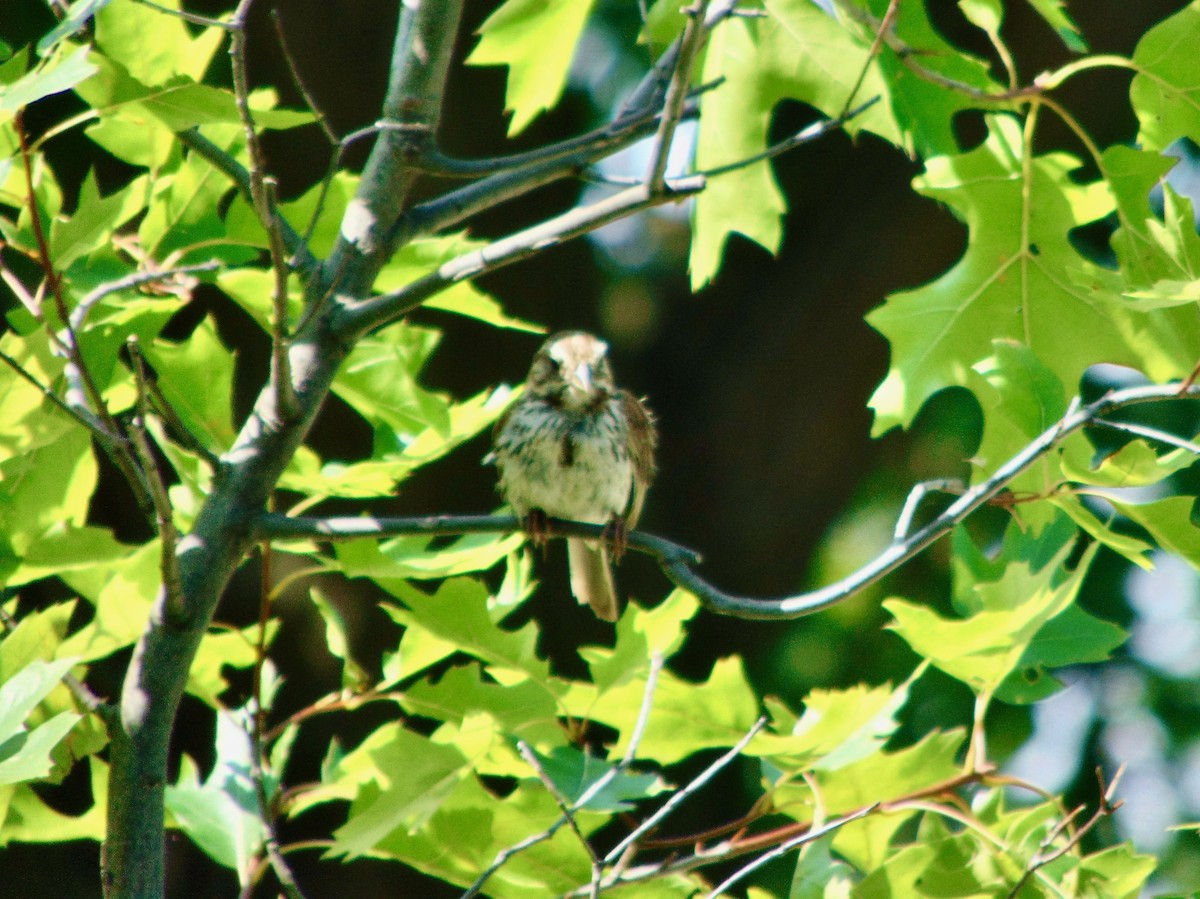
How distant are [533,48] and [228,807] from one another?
1388mm

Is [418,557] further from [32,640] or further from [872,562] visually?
[872,562]

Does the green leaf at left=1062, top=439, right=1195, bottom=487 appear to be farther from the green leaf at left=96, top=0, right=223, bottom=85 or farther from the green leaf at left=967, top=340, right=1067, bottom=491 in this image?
the green leaf at left=96, top=0, right=223, bottom=85

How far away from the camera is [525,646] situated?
7.38 ft

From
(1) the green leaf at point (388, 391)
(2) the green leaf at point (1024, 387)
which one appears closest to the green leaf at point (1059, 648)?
(2) the green leaf at point (1024, 387)

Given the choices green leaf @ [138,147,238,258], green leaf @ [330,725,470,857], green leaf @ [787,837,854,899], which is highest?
green leaf @ [138,147,238,258]

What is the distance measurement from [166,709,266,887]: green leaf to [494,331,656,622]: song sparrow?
1393mm

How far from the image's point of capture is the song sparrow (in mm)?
3668

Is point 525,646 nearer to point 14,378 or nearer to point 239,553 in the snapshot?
point 239,553

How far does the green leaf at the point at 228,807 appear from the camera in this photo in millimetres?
2225

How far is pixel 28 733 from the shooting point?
1.69 metres

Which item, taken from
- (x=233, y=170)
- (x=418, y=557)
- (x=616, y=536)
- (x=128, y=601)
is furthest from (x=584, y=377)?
(x=233, y=170)

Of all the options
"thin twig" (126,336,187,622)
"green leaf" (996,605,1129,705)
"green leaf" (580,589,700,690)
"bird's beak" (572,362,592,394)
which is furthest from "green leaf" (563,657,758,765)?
"bird's beak" (572,362,592,394)

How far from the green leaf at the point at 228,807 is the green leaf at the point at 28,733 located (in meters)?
0.51

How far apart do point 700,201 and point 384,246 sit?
2.17 feet
